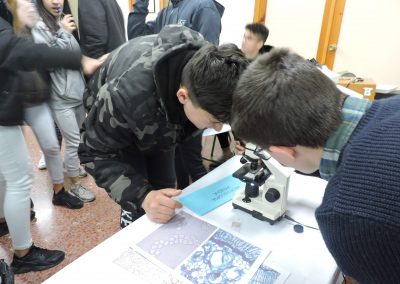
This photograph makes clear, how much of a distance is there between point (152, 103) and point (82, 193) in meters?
1.52

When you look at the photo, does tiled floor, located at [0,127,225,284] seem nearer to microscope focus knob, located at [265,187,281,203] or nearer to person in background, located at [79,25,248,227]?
person in background, located at [79,25,248,227]

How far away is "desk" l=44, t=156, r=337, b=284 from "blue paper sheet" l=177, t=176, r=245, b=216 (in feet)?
0.09

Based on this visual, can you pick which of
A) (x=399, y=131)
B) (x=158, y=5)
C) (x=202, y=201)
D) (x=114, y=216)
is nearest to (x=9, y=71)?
(x=202, y=201)

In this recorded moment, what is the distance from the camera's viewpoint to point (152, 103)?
962 mm

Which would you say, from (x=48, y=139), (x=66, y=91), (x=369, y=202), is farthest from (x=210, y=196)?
(x=66, y=91)

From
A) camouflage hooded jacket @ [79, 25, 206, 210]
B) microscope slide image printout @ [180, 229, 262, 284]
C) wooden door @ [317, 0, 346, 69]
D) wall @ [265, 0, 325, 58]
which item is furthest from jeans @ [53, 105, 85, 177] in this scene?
wooden door @ [317, 0, 346, 69]

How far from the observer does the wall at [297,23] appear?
342 centimetres

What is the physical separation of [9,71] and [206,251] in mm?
818

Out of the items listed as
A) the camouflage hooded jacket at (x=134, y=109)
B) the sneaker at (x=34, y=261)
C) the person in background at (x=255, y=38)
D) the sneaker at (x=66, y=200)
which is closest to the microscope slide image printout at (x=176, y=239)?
the camouflage hooded jacket at (x=134, y=109)

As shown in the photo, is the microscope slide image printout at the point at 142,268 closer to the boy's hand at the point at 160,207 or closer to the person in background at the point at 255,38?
the boy's hand at the point at 160,207

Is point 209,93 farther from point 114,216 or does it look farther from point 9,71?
point 114,216

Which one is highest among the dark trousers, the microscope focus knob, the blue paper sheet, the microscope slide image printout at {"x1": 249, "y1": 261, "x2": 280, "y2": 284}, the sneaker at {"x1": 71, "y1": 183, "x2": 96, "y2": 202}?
the microscope focus knob

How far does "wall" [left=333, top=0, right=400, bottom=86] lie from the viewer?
3.12 m

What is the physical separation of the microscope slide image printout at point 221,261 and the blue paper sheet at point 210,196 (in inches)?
6.1
